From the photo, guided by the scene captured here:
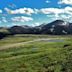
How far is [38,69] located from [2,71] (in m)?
9.61

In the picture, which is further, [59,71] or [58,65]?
[58,65]

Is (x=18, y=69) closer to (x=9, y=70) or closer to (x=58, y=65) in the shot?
(x=9, y=70)

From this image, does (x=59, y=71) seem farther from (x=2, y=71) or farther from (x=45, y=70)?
(x=2, y=71)

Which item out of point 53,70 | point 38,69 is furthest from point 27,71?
point 53,70

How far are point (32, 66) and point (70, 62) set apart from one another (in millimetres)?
10691

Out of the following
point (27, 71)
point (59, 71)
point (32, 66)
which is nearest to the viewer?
point (59, 71)

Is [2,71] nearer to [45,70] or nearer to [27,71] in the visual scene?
[27,71]

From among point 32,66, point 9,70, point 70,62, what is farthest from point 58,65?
point 9,70

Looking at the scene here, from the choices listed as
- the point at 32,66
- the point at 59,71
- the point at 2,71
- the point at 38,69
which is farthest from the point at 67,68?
the point at 2,71

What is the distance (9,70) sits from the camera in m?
59.7

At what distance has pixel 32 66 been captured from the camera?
2462 inches

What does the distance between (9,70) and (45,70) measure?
10.4 metres

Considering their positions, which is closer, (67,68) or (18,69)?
(67,68)

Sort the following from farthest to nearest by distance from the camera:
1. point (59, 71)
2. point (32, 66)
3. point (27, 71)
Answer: point (32, 66) → point (27, 71) → point (59, 71)
